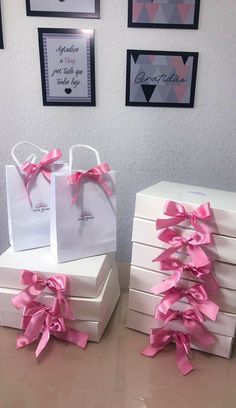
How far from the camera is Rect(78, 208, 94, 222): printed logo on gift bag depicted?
0.65 m

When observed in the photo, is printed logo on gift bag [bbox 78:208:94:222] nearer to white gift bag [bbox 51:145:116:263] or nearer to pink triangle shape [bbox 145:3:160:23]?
white gift bag [bbox 51:145:116:263]

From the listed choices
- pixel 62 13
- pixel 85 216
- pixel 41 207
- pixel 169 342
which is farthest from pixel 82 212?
pixel 62 13

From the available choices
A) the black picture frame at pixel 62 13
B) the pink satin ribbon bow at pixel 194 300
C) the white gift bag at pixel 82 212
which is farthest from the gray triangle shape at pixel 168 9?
the pink satin ribbon bow at pixel 194 300

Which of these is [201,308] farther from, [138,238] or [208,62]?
[208,62]

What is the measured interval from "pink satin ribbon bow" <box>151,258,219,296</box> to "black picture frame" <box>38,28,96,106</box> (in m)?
0.41

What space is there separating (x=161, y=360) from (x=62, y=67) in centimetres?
65

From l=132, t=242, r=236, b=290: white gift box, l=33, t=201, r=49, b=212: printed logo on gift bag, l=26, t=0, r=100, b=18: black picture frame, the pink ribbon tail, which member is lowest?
the pink ribbon tail

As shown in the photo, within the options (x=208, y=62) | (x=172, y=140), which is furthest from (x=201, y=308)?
(x=208, y=62)

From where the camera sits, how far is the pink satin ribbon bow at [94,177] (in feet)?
2.03

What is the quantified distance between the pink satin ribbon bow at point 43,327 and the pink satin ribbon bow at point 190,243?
220mm

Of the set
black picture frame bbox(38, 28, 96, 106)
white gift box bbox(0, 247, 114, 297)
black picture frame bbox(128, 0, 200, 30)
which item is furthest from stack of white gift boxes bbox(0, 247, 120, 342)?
black picture frame bbox(128, 0, 200, 30)

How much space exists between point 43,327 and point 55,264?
4.9 inches

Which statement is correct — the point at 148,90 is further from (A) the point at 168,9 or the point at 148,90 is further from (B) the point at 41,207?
(B) the point at 41,207

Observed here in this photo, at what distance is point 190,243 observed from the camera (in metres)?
0.56
